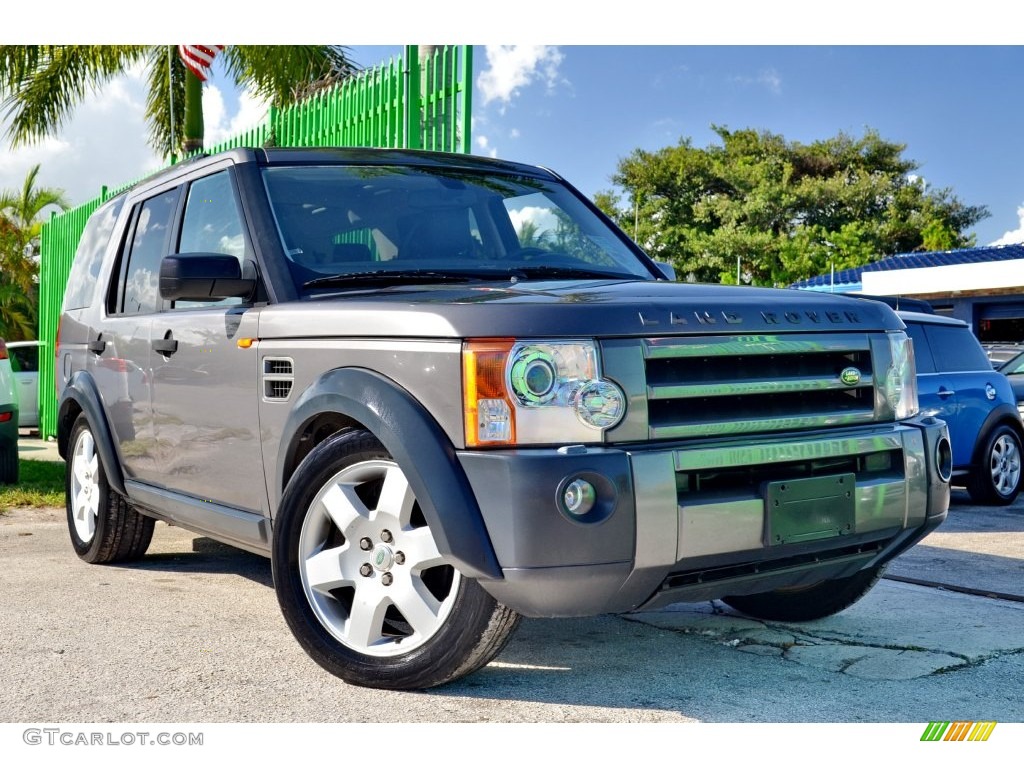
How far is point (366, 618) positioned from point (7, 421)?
21.3 ft

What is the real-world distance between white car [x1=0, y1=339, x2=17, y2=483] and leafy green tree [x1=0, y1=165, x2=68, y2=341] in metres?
24.4

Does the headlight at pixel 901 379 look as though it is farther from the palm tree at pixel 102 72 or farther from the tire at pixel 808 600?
the palm tree at pixel 102 72

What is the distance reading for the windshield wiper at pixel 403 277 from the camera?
13.6 feet

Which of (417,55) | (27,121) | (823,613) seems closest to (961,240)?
(27,121)

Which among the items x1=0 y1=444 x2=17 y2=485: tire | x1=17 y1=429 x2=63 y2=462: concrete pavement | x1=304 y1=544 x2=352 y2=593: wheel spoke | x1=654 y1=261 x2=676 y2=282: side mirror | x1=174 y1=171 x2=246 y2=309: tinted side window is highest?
x1=174 y1=171 x2=246 y2=309: tinted side window

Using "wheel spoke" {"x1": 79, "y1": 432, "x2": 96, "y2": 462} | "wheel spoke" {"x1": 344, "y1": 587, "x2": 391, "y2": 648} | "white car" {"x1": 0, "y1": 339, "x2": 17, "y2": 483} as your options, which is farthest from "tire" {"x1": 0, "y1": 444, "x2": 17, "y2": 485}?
"wheel spoke" {"x1": 344, "y1": 587, "x2": 391, "y2": 648}

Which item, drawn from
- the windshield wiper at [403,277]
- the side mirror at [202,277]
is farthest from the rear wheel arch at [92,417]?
the windshield wiper at [403,277]

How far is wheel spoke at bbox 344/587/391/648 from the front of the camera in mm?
3564

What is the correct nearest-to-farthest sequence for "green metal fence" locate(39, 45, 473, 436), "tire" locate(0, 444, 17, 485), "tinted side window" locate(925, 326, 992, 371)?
"green metal fence" locate(39, 45, 473, 436)
"tinted side window" locate(925, 326, 992, 371)
"tire" locate(0, 444, 17, 485)

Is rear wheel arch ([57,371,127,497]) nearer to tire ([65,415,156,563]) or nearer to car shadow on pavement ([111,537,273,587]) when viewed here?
tire ([65,415,156,563])

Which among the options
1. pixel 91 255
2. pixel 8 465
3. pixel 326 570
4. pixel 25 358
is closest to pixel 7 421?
pixel 8 465
